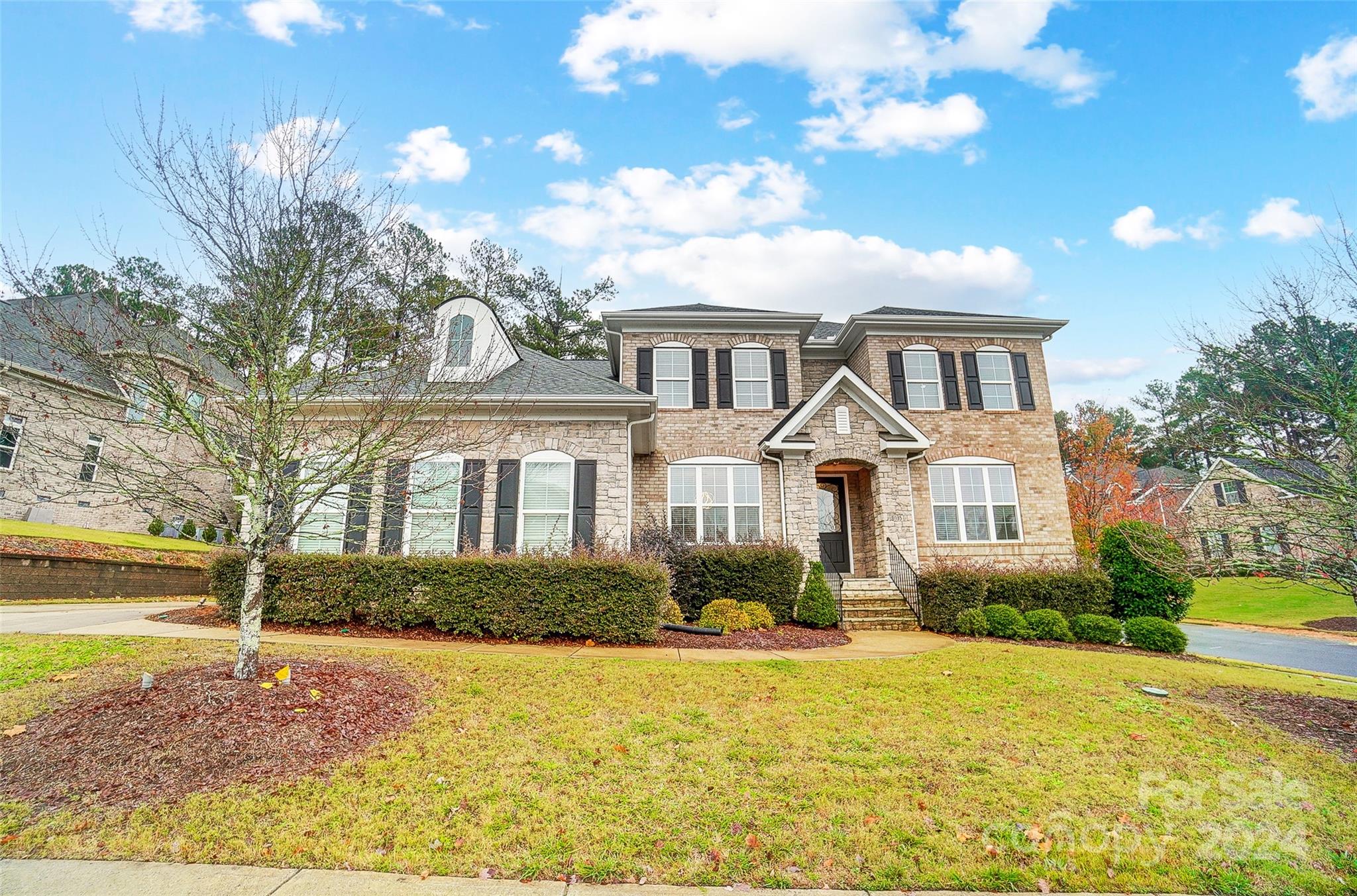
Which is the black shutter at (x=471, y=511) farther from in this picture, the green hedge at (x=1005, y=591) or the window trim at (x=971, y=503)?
the window trim at (x=971, y=503)

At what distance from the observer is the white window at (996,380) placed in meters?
16.0

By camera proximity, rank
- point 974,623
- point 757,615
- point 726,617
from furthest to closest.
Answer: point 974,623, point 757,615, point 726,617

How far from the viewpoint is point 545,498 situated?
1145cm

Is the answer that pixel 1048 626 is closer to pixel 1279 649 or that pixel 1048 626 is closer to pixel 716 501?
pixel 1279 649

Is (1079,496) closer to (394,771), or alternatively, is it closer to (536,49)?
(536,49)

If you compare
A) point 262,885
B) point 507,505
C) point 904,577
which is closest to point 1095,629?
point 904,577

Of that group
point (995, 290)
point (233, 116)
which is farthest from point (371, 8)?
point (995, 290)

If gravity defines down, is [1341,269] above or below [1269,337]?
above

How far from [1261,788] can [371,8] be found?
12867mm

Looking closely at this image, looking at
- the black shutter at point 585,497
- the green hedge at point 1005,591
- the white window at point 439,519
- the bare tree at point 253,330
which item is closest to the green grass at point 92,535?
the white window at point 439,519

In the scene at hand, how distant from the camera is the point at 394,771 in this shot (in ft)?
12.6

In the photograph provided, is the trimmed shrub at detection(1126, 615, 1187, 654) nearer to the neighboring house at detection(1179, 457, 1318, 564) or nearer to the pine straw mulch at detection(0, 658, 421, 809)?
the neighboring house at detection(1179, 457, 1318, 564)

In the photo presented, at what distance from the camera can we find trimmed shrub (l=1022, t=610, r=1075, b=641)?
35.1ft

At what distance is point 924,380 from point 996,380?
2.05m
